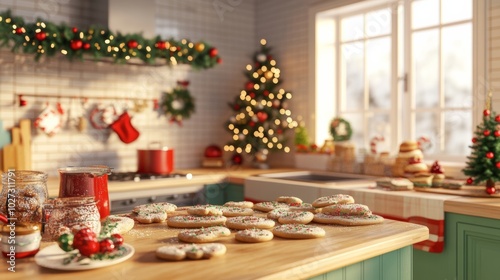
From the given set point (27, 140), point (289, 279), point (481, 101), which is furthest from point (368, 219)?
point (27, 140)

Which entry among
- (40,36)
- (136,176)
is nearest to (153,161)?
(136,176)

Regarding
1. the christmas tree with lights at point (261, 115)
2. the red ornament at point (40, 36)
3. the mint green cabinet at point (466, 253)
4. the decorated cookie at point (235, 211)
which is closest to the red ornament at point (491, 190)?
the mint green cabinet at point (466, 253)

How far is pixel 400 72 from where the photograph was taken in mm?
3533

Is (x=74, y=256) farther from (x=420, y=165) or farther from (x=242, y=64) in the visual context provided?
(x=242, y=64)

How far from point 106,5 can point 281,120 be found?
1637mm

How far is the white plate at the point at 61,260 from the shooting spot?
1.10m

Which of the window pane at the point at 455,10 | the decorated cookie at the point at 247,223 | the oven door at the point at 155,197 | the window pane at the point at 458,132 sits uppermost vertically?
the window pane at the point at 455,10

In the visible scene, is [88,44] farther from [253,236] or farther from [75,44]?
[253,236]

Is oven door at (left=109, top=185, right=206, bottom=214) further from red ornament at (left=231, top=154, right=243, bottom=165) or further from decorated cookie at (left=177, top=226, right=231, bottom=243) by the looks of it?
decorated cookie at (left=177, top=226, right=231, bottom=243)

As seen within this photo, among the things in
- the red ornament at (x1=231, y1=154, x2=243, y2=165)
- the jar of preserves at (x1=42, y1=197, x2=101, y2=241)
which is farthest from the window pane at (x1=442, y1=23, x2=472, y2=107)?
the jar of preserves at (x1=42, y1=197, x2=101, y2=241)

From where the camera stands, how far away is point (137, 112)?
3785 mm

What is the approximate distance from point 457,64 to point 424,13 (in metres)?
0.44

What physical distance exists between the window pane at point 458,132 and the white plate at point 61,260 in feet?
8.66

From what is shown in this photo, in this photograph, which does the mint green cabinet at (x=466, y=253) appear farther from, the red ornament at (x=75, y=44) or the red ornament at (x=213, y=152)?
the red ornament at (x=75, y=44)
